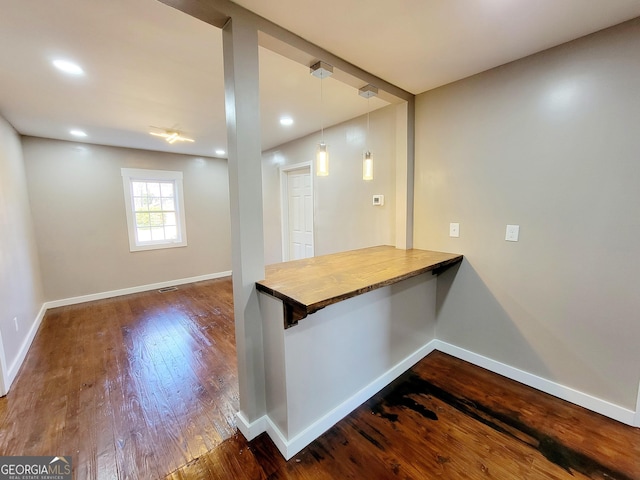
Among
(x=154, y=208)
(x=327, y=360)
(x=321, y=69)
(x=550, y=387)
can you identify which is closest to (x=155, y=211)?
(x=154, y=208)

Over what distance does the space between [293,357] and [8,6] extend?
234cm

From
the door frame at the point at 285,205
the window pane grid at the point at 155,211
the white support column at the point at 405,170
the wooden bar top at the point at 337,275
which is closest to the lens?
the wooden bar top at the point at 337,275

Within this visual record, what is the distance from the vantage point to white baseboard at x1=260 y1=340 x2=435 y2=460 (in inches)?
60.7

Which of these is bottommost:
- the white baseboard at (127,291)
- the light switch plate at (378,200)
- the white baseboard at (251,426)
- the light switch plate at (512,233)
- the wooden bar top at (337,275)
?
the white baseboard at (251,426)

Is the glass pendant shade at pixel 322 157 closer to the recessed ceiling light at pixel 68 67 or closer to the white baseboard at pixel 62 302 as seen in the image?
the recessed ceiling light at pixel 68 67

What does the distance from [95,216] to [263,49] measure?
407 cm

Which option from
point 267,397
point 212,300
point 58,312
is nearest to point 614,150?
point 267,397

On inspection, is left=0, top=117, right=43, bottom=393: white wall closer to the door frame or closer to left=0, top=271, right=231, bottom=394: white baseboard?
left=0, top=271, right=231, bottom=394: white baseboard

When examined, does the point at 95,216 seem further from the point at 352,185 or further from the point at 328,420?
the point at 328,420

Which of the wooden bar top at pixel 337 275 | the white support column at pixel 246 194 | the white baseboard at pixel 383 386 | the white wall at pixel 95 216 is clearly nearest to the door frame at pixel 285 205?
the white wall at pixel 95 216

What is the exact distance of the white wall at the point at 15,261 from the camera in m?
2.33

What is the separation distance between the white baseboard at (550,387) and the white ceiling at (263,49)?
2375 mm

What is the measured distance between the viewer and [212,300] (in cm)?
420

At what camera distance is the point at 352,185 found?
10.8 ft
